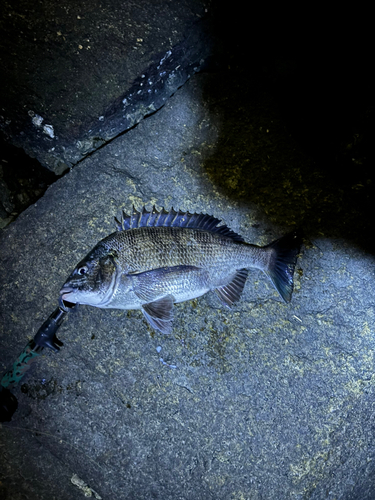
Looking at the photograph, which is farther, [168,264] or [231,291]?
[231,291]

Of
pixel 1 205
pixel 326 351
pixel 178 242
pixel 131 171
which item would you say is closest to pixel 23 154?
pixel 1 205

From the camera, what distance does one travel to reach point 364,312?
265 cm

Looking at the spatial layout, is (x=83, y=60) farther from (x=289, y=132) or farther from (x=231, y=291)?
(x=231, y=291)

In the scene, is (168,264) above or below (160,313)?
above

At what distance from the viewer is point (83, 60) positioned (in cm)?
262

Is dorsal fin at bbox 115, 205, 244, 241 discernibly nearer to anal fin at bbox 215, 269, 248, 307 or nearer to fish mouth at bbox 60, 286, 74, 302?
anal fin at bbox 215, 269, 248, 307

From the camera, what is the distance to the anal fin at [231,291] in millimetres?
2584

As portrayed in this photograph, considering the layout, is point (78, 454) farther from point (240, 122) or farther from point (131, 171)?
point (240, 122)

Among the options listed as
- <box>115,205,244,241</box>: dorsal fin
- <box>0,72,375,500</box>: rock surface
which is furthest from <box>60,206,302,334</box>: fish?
<box>0,72,375,500</box>: rock surface

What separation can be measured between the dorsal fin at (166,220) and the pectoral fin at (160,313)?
0.53 m

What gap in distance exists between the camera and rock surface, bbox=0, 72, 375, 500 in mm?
2461

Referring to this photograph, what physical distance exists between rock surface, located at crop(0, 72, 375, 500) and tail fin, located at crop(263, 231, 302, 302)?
11 cm

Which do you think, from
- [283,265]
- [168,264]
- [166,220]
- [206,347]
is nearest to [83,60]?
[166,220]

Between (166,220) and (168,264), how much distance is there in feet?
1.08
